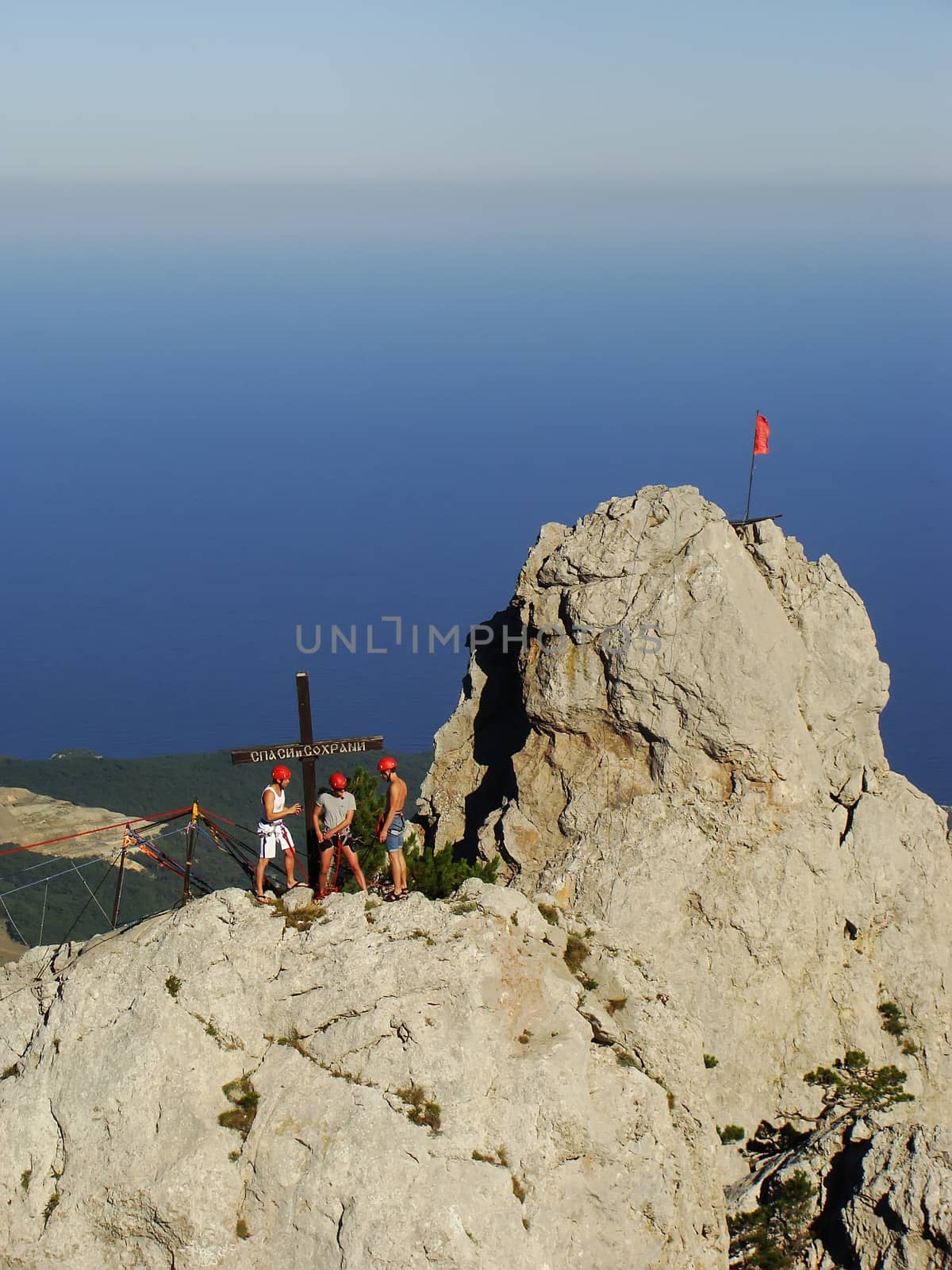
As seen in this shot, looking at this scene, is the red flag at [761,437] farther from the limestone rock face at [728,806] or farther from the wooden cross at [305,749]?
the wooden cross at [305,749]

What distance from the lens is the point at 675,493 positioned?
26000 mm

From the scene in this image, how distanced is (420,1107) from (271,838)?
17.4 feet

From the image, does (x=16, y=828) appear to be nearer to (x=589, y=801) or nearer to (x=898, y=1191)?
(x=589, y=801)

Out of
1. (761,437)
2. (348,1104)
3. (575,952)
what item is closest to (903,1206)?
(575,952)

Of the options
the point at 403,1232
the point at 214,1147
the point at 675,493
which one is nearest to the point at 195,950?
the point at 214,1147

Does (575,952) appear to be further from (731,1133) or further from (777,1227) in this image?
(777,1227)

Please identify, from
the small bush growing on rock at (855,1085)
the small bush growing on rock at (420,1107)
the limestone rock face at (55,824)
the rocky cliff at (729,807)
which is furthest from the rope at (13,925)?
the small bush growing on rock at (420,1107)

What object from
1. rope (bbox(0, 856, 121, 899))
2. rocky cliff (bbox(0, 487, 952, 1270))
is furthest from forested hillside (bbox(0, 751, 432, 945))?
rocky cliff (bbox(0, 487, 952, 1270))

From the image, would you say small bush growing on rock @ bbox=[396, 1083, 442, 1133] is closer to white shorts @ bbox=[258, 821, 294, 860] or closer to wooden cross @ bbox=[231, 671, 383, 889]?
white shorts @ bbox=[258, 821, 294, 860]

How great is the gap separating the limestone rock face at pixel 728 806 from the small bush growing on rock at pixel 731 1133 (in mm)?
192

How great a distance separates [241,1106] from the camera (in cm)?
1694

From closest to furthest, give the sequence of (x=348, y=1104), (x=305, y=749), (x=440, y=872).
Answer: (x=348, y=1104)
(x=305, y=749)
(x=440, y=872)

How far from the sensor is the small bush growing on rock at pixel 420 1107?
16484mm

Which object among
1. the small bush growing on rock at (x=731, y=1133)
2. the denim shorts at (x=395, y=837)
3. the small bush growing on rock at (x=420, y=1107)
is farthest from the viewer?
the small bush growing on rock at (x=731, y=1133)
